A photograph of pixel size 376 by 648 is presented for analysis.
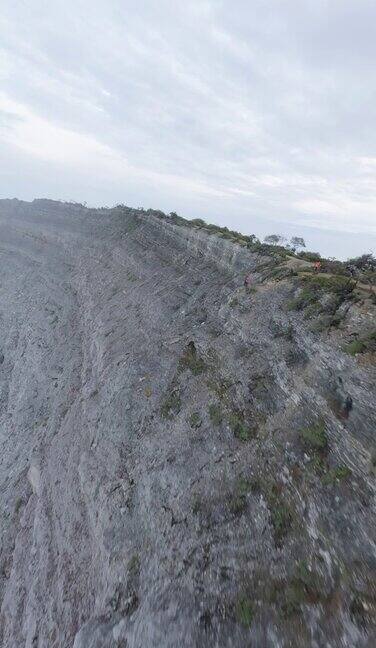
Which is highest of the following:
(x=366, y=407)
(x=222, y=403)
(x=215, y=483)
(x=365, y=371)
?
(x=365, y=371)

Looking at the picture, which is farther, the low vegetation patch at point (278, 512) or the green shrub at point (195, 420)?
the green shrub at point (195, 420)

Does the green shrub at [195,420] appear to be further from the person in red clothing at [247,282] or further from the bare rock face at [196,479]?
the person in red clothing at [247,282]

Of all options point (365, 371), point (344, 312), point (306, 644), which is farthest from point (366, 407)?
point (306, 644)

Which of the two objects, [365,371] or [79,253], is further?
[79,253]

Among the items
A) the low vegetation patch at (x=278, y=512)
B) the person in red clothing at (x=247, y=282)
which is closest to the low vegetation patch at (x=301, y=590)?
the low vegetation patch at (x=278, y=512)

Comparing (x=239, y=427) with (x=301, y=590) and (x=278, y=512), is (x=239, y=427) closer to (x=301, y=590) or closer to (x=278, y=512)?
(x=278, y=512)

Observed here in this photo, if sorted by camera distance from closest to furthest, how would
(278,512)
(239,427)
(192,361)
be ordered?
1. (278,512)
2. (239,427)
3. (192,361)

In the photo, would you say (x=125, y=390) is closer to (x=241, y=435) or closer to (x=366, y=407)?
(x=241, y=435)

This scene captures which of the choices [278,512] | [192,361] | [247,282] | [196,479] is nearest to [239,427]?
[196,479]

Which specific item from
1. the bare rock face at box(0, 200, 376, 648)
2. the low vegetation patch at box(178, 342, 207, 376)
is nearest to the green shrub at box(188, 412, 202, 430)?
the bare rock face at box(0, 200, 376, 648)
